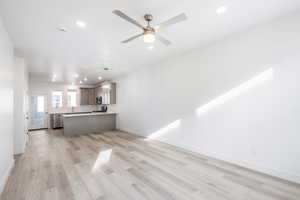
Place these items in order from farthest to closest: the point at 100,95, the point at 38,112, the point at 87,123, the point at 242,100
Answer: the point at 100,95 → the point at 38,112 → the point at 87,123 → the point at 242,100

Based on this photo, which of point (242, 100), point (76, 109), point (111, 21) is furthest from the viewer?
point (76, 109)

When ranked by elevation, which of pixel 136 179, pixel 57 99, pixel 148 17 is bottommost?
pixel 136 179

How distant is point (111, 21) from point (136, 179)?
9.43 ft

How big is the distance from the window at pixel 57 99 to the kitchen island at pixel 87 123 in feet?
9.84

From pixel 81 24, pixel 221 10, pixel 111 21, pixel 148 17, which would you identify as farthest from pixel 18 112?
pixel 221 10

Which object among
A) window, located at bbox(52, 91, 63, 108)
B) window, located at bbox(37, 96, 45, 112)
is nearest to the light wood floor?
window, located at bbox(37, 96, 45, 112)

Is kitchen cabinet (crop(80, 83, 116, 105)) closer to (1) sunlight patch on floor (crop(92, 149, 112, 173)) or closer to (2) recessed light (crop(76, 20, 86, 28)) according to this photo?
(1) sunlight patch on floor (crop(92, 149, 112, 173))

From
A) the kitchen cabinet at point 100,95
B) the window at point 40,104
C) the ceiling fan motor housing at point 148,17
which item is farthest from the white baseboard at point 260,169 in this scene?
the window at point 40,104

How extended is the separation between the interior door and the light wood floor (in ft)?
Result: 15.9

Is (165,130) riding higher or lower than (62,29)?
lower

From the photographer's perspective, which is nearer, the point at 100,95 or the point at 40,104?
the point at 40,104

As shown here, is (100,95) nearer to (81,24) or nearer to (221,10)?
(81,24)

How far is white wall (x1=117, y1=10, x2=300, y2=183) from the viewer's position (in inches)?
92.9

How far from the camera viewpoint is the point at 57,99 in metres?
8.41
